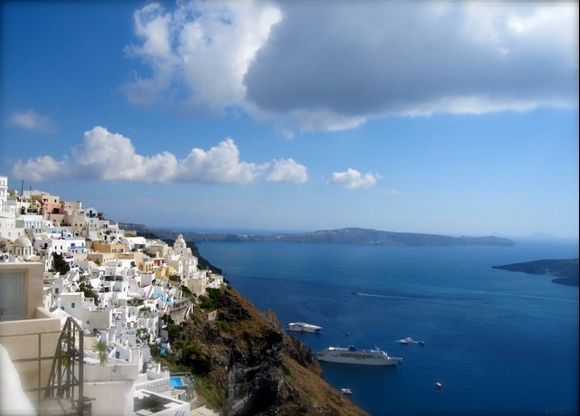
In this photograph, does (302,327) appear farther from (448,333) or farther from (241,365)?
(241,365)

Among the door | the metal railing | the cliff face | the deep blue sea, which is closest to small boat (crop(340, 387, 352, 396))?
the deep blue sea

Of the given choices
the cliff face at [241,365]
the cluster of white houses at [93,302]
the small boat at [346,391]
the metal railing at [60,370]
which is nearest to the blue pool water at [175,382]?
the cluster of white houses at [93,302]

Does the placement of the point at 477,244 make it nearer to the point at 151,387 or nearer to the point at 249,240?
the point at 249,240

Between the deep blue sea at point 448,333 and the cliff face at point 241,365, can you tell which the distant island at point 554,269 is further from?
the cliff face at point 241,365

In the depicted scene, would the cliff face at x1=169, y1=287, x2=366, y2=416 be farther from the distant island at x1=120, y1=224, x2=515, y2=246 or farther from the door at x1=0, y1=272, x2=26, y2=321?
the distant island at x1=120, y1=224, x2=515, y2=246

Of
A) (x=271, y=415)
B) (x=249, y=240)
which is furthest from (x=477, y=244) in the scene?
(x=271, y=415)

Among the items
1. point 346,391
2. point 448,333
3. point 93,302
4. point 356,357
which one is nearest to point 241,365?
point 93,302
